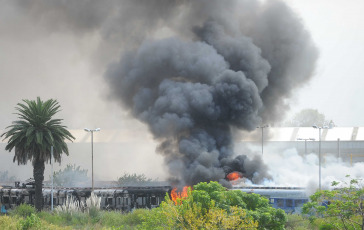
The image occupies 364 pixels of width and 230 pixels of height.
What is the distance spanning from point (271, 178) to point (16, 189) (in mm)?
28159

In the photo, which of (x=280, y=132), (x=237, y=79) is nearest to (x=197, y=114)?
(x=237, y=79)

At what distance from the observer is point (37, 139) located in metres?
53.0

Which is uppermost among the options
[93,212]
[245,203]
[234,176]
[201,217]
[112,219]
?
[234,176]

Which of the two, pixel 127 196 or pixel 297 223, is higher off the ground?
pixel 127 196

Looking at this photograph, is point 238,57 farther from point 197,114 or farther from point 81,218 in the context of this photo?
point 81,218

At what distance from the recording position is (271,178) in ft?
212

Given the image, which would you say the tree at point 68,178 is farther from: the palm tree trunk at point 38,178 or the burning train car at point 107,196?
the palm tree trunk at point 38,178

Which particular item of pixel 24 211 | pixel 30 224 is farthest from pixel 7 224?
pixel 24 211

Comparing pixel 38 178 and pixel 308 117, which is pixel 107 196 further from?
pixel 308 117

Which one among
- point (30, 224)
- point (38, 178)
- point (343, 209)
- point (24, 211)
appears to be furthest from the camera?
point (38, 178)

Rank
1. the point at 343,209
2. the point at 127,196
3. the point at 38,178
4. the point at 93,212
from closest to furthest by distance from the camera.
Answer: the point at 343,209 < the point at 93,212 < the point at 38,178 < the point at 127,196

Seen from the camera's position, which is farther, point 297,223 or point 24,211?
point 24,211

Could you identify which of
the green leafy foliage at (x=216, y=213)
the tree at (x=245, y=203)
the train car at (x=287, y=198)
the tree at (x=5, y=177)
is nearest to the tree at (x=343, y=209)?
the tree at (x=245, y=203)

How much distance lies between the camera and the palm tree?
5388cm
